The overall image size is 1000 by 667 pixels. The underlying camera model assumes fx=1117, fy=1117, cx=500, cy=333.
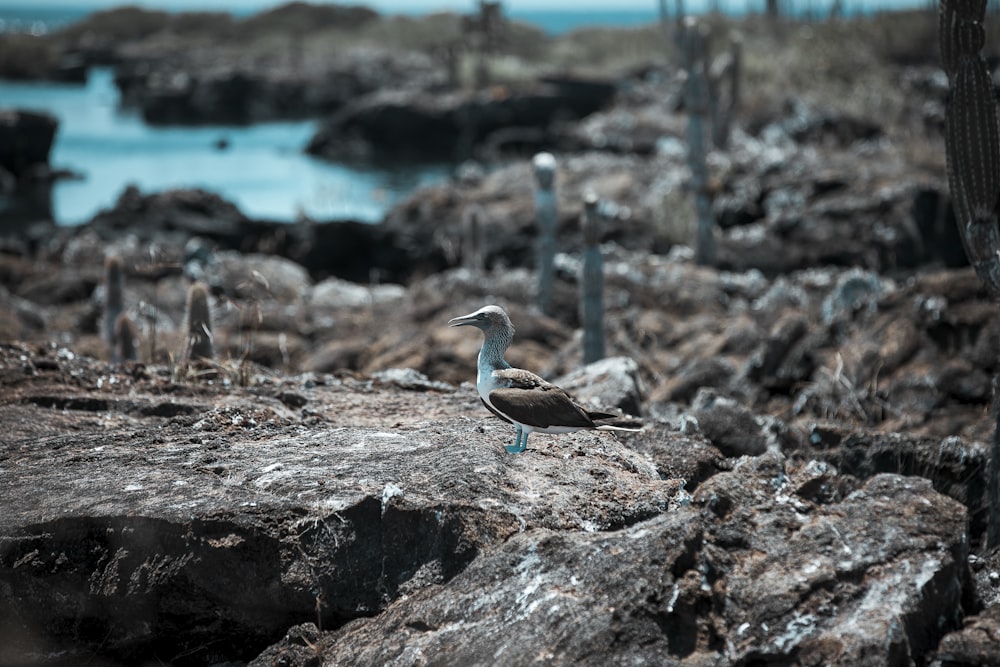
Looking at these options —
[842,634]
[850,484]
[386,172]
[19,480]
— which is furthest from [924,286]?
[386,172]

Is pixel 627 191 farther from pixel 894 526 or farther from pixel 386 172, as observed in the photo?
pixel 894 526

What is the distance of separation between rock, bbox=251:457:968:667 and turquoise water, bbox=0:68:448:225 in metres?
19.7

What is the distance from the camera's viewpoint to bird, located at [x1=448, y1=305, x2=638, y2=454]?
440 centimetres

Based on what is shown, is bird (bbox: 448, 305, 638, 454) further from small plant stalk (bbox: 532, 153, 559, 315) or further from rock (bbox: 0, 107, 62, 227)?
rock (bbox: 0, 107, 62, 227)

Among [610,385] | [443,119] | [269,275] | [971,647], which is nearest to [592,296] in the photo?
[610,385]

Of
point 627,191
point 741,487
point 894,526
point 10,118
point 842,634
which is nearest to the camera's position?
point 842,634

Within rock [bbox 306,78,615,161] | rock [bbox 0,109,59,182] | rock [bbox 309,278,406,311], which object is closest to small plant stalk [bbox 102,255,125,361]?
rock [bbox 309,278,406,311]

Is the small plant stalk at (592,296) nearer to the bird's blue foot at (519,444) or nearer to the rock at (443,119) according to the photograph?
the bird's blue foot at (519,444)

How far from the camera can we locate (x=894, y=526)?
389 cm

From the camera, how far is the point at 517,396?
4.40 m

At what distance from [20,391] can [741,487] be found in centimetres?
387

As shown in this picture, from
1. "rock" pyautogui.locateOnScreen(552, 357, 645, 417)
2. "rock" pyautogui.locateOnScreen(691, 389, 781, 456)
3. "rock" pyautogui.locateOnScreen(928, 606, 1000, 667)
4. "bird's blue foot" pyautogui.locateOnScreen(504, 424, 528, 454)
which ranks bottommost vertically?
"rock" pyautogui.locateOnScreen(691, 389, 781, 456)

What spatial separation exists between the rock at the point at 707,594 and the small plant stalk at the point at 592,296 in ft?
20.2

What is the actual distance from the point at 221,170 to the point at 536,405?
33.1 m
